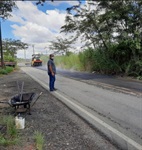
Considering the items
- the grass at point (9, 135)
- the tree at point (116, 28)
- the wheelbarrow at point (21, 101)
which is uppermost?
the tree at point (116, 28)

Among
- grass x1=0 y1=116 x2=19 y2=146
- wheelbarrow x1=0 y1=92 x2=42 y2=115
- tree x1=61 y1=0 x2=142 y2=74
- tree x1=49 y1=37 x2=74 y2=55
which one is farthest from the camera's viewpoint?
tree x1=49 y1=37 x2=74 y2=55

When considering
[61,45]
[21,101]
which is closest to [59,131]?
[21,101]

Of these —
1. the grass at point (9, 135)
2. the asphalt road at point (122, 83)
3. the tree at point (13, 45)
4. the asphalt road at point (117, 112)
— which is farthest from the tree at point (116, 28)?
the tree at point (13, 45)

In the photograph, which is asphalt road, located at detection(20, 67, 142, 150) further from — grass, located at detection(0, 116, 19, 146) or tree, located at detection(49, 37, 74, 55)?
tree, located at detection(49, 37, 74, 55)

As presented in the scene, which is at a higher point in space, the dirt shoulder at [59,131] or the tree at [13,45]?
the tree at [13,45]

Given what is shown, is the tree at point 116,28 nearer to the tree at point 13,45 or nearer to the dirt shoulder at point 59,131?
the dirt shoulder at point 59,131

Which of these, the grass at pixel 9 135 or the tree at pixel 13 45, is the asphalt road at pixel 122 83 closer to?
the grass at pixel 9 135

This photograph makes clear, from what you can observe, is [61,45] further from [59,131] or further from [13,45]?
[59,131]

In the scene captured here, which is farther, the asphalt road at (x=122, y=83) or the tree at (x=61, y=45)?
the tree at (x=61, y=45)

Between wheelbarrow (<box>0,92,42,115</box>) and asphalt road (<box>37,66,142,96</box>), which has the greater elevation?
wheelbarrow (<box>0,92,42,115</box>)

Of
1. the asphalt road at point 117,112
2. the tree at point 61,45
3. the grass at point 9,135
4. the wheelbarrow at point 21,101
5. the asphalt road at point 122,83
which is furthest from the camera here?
the tree at point 61,45

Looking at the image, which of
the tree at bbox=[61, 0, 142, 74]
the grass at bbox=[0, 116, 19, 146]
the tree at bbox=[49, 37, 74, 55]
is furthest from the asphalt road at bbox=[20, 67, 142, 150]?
the tree at bbox=[49, 37, 74, 55]

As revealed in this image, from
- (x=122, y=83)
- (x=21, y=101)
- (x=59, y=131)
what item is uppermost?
(x=21, y=101)

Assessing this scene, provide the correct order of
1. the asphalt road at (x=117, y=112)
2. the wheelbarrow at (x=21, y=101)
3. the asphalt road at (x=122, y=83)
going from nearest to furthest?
the asphalt road at (x=117, y=112) < the wheelbarrow at (x=21, y=101) < the asphalt road at (x=122, y=83)
